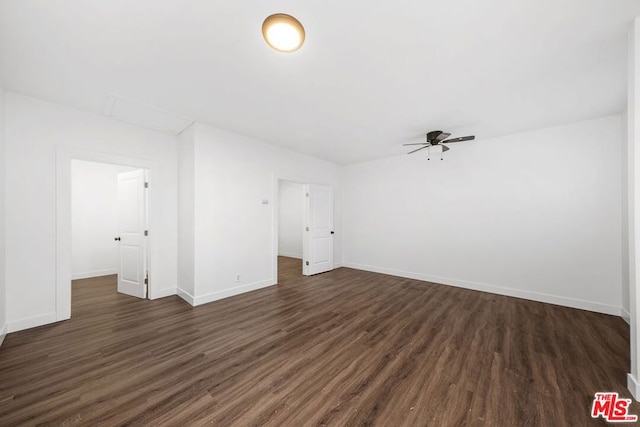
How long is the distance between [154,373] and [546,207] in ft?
18.6

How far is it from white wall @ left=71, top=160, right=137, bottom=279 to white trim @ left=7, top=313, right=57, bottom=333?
2.77 meters

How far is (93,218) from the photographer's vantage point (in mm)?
5438

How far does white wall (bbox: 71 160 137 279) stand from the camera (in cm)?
520

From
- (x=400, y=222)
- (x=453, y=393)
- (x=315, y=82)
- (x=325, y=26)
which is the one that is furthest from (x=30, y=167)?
(x=400, y=222)

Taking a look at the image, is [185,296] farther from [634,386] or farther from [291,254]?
[634,386]

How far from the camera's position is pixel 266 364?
2162 millimetres

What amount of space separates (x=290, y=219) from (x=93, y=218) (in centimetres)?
517

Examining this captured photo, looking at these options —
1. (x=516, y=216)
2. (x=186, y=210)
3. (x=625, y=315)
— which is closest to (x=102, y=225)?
(x=186, y=210)

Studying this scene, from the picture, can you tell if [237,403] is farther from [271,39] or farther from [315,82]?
[315,82]

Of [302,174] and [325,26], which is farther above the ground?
[325,26]

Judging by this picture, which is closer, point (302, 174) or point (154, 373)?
point (154, 373)

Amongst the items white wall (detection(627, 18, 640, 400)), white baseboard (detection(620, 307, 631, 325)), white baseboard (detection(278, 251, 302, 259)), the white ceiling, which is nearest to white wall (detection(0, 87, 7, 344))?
the white ceiling

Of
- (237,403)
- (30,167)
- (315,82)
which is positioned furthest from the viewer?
(30,167)

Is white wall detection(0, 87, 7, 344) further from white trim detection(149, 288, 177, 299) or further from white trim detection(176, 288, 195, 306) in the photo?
white trim detection(176, 288, 195, 306)
